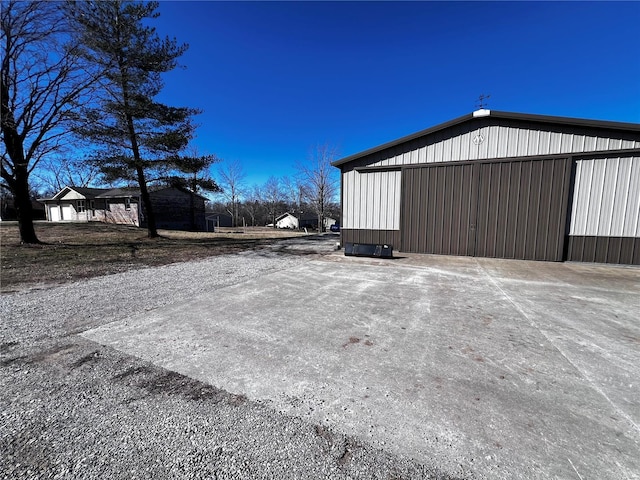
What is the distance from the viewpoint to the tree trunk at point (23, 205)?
973 centimetres

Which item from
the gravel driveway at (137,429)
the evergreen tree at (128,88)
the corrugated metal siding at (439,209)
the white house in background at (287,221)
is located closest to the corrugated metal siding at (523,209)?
the corrugated metal siding at (439,209)

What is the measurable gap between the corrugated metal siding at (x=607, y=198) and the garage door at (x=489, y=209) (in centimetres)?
35

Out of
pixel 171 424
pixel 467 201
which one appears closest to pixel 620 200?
pixel 467 201

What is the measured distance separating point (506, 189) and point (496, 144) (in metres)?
1.37

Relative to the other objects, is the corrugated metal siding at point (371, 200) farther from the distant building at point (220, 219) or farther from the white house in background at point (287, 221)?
the white house in background at point (287, 221)

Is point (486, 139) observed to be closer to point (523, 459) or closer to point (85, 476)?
point (523, 459)

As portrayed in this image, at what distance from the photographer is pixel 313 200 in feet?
108

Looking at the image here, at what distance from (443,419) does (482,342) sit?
142 centimetres

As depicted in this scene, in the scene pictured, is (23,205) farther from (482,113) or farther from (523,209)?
(523,209)

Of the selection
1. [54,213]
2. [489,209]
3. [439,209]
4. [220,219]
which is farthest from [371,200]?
[220,219]

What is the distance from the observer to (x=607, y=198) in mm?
7238

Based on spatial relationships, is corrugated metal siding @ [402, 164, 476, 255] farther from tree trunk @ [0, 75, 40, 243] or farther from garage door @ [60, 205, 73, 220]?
garage door @ [60, 205, 73, 220]

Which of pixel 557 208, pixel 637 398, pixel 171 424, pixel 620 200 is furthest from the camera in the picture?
pixel 557 208

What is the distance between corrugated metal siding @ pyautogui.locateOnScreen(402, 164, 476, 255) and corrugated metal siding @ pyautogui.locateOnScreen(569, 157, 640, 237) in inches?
102
